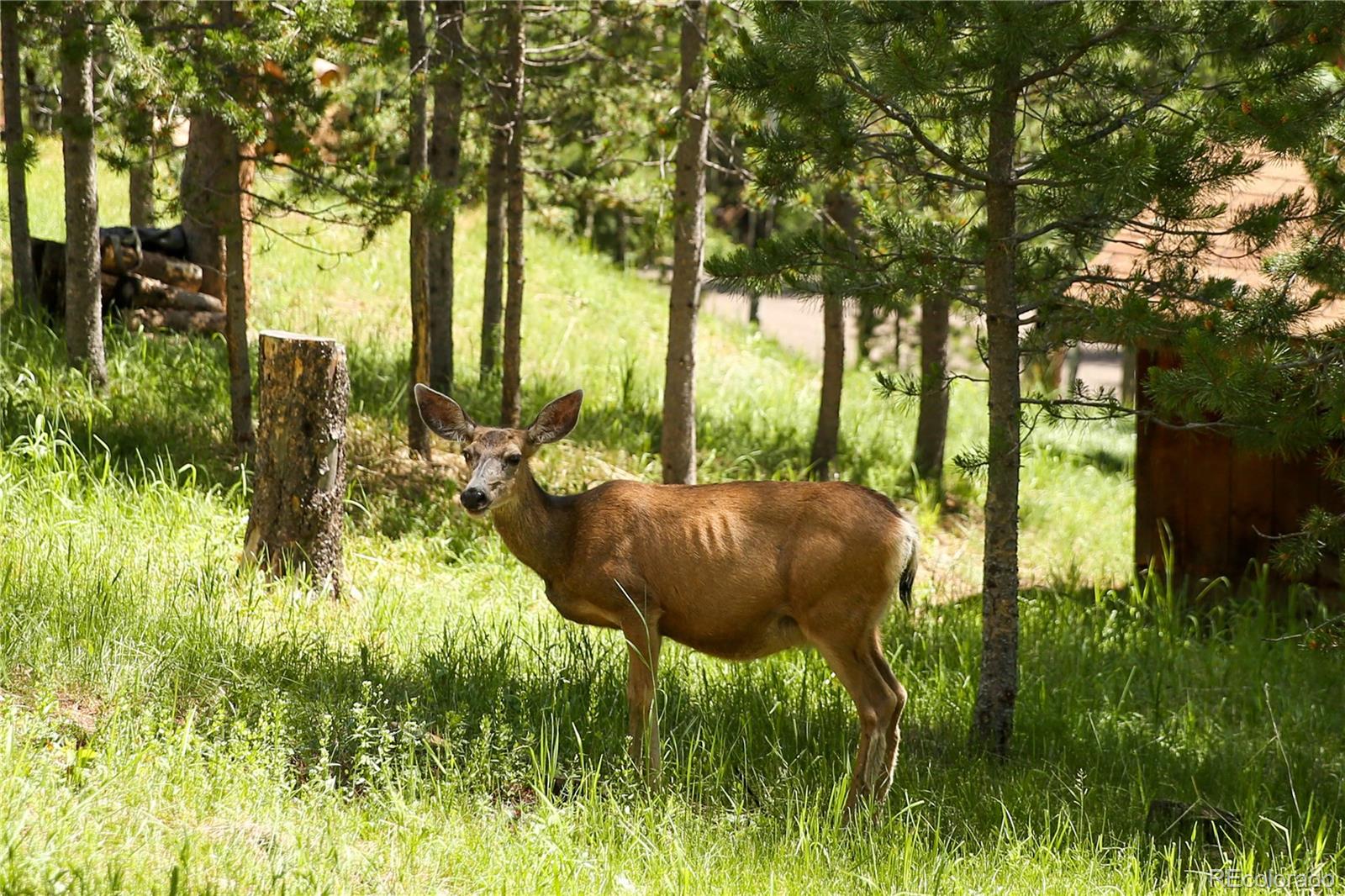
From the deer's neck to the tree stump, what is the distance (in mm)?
1907

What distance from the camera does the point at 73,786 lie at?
15.3 feet

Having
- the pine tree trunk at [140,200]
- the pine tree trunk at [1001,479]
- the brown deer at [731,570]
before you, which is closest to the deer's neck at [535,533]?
the brown deer at [731,570]

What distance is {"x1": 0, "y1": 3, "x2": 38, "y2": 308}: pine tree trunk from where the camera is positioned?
990cm

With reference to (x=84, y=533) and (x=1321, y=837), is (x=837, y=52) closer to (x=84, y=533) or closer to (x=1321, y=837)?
(x=1321, y=837)

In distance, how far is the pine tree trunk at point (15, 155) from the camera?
9898mm

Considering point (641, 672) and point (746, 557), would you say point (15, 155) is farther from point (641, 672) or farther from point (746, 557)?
point (746, 557)

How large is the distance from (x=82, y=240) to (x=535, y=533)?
575 cm

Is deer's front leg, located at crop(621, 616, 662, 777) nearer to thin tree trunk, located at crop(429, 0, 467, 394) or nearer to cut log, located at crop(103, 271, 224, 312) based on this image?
thin tree trunk, located at crop(429, 0, 467, 394)

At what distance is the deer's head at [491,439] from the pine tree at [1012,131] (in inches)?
64.0

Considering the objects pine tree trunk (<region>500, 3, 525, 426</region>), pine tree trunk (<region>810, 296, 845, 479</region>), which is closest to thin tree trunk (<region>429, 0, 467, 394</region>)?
pine tree trunk (<region>500, 3, 525, 426</region>)

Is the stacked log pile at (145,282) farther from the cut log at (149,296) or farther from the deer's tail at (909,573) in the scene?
the deer's tail at (909,573)

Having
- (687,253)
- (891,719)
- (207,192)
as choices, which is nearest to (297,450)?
(207,192)

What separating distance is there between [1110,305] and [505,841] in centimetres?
361

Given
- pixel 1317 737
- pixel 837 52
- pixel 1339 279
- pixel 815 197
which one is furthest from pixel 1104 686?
pixel 815 197
